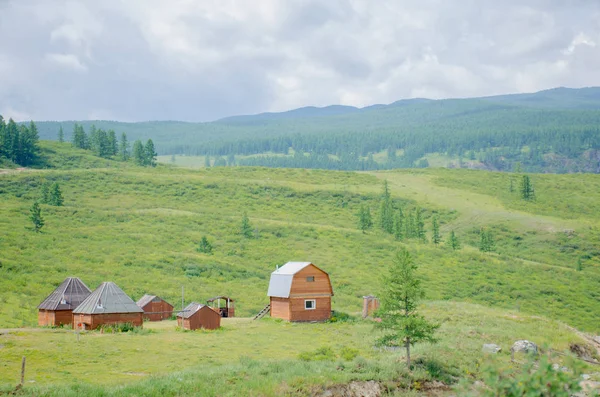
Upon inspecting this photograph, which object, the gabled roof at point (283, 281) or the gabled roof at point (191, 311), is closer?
the gabled roof at point (191, 311)

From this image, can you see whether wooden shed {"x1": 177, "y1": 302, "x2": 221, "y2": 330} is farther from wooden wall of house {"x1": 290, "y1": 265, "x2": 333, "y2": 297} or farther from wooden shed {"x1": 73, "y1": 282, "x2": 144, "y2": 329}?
wooden wall of house {"x1": 290, "y1": 265, "x2": 333, "y2": 297}

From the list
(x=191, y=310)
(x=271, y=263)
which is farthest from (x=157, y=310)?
(x=271, y=263)

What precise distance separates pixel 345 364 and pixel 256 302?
2828 cm

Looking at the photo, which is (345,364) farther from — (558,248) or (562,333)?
(558,248)

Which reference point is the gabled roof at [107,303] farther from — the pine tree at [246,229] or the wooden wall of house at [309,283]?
the pine tree at [246,229]

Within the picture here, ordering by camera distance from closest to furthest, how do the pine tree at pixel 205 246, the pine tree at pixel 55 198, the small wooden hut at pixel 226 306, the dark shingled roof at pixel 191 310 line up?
the dark shingled roof at pixel 191 310 → the small wooden hut at pixel 226 306 → the pine tree at pixel 205 246 → the pine tree at pixel 55 198

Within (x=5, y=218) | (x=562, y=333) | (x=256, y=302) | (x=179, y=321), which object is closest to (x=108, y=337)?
(x=179, y=321)

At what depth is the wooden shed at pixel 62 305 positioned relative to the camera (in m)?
42.3

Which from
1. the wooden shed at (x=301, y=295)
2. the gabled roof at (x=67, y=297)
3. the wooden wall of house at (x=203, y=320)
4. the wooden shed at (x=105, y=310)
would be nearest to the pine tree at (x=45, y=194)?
the gabled roof at (x=67, y=297)

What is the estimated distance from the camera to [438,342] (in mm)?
35250

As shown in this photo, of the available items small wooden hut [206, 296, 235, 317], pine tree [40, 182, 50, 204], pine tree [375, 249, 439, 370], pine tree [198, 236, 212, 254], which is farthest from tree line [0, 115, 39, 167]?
pine tree [375, 249, 439, 370]

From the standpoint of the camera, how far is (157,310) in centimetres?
4978

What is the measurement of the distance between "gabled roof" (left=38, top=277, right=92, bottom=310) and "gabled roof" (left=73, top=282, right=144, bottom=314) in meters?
1.88

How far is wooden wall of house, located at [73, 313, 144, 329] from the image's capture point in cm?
4000
